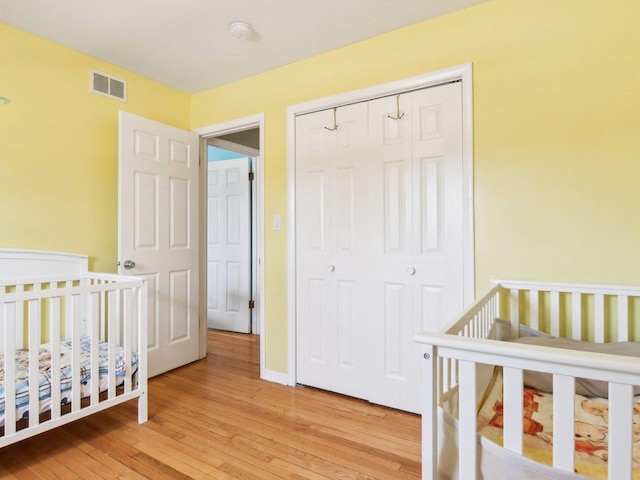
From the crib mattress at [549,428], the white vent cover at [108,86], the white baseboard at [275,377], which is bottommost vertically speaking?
the white baseboard at [275,377]

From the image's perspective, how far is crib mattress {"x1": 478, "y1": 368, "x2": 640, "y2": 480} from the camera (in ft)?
3.08

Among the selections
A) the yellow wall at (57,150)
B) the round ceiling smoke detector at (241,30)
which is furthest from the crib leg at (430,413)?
the yellow wall at (57,150)

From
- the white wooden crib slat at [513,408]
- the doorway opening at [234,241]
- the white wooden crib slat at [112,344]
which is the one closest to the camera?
the white wooden crib slat at [513,408]

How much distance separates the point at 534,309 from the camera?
1788 millimetres

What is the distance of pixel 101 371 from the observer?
6.21 feet

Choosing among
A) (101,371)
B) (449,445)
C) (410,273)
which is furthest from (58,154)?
(449,445)

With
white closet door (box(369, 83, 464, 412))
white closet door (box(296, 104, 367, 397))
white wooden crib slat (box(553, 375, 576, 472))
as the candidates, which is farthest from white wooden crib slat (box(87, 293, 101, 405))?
white wooden crib slat (box(553, 375, 576, 472))

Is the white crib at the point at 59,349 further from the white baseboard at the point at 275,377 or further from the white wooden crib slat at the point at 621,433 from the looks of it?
the white wooden crib slat at the point at 621,433

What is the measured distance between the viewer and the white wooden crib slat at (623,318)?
5.18 feet

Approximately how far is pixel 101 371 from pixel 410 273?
1.79 metres

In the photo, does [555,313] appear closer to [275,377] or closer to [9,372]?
[275,377]

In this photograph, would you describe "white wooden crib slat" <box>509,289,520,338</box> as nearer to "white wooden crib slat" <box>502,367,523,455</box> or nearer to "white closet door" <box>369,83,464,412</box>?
"white closet door" <box>369,83,464,412</box>

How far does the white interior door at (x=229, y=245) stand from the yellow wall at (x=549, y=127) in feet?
7.66

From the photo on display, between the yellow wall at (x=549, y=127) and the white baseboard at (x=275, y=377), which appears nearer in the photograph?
the yellow wall at (x=549, y=127)
